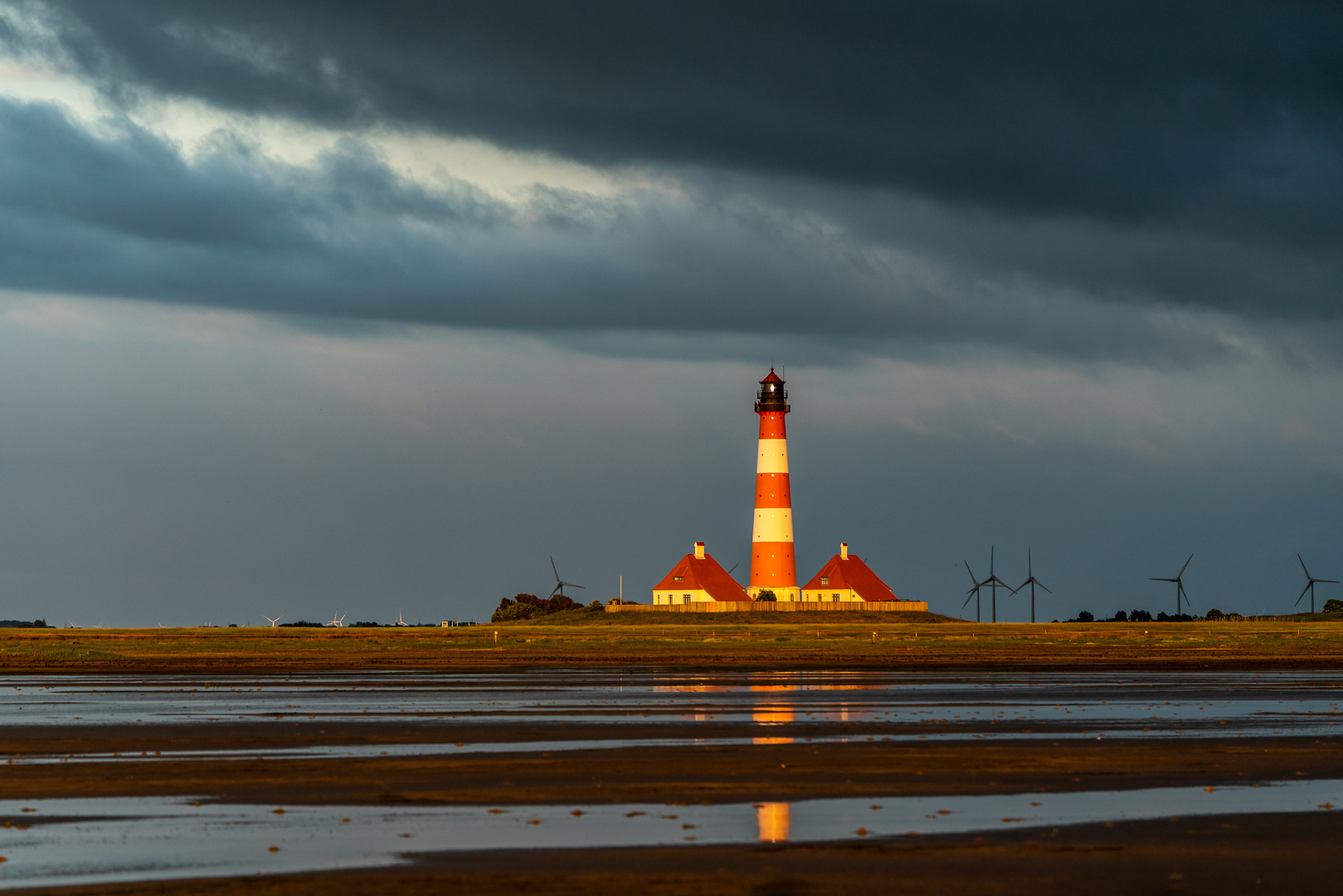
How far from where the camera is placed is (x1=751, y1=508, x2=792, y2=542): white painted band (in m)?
134

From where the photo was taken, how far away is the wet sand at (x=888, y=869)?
17031 mm

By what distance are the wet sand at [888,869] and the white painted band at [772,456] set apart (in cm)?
11353

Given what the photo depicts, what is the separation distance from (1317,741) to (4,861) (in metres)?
27.0

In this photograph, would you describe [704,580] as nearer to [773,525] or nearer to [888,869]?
[773,525]

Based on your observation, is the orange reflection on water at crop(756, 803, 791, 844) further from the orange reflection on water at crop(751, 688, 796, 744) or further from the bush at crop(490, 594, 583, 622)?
the bush at crop(490, 594, 583, 622)

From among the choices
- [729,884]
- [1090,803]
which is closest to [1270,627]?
[1090,803]

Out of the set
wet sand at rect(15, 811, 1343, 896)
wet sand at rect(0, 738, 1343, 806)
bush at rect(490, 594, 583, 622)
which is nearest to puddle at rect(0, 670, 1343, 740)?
wet sand at rect(0, 738, 1343, 806)

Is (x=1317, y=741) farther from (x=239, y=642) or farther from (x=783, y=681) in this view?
(x=239, y=642)

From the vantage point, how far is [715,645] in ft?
322

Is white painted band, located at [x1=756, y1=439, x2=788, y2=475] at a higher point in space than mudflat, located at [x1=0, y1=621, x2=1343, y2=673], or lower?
higher

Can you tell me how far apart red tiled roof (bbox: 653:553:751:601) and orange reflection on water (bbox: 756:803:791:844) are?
381 ft

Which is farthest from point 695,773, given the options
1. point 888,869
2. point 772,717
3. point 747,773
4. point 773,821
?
point 772,717

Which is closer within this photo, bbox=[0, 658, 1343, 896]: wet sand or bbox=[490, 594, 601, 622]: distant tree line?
bbox=[0, 658, 1343, 896]: wet sand

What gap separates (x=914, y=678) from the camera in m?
63.3
